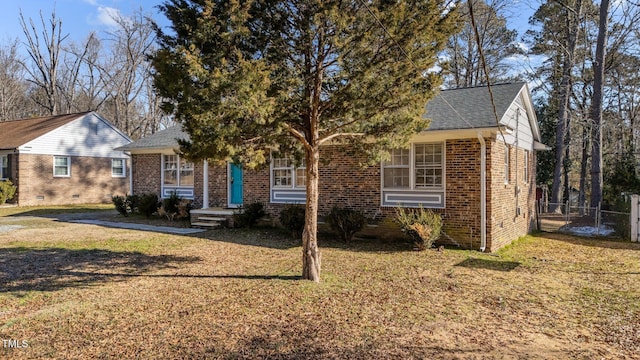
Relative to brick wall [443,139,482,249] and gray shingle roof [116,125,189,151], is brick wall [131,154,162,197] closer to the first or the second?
gray shingle roof [116,125,189,151]

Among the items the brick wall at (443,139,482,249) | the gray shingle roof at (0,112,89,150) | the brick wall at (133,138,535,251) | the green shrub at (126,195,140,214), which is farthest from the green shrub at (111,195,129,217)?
the brick wall at (443,139,482,249)

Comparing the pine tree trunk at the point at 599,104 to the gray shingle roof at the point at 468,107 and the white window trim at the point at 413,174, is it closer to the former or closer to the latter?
the gray shingle roof at the point at 468,107

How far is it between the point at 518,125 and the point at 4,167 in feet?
81.2

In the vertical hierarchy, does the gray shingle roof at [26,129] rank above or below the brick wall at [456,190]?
above

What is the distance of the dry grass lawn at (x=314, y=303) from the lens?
13.6ft

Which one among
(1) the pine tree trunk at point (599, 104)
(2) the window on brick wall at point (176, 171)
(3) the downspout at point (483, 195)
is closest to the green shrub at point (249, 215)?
(2) the window on brick wall at point (176, 171)

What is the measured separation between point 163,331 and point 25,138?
22295 mm

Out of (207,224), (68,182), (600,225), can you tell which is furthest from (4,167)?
(600,225)

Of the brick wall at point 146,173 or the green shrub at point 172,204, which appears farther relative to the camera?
the brick wall at point 146,173

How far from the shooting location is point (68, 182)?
22734 millimetres

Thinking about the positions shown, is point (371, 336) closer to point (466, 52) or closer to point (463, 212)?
point (463, 212)

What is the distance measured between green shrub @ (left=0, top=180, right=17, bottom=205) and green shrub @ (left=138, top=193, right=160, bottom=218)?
963cm

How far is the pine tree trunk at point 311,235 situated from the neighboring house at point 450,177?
145 cm

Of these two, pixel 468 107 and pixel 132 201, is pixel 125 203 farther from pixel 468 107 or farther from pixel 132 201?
pixel 468 107
